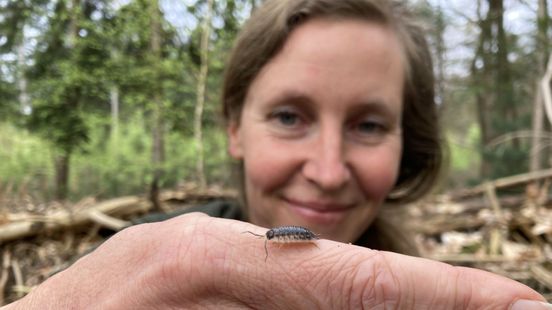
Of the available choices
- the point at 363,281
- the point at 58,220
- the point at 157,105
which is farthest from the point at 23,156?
the point at 363,281

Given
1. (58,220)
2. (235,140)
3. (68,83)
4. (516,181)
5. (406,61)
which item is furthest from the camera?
(68,83)

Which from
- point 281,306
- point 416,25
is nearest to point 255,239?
point 281,306

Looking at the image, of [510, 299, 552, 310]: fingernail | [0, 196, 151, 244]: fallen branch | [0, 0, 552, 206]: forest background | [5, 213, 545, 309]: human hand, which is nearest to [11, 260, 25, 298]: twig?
[0, 196, 151, 244]: fallen branch

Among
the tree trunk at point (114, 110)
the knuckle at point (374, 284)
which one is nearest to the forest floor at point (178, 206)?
the knuckle at point (374, 284)

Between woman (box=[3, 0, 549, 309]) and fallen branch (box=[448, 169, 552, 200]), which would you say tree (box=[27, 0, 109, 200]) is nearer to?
woman (box=[3, 0, 549, 309])

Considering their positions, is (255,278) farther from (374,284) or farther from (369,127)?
(369,127)

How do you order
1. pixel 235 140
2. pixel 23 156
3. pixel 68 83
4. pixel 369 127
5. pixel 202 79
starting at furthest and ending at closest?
pixel 23 156
pixel 202 79
pixel 68 83
pixel 235 140
pixel 369 127

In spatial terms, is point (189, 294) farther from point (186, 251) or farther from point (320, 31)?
point (320, 31)
